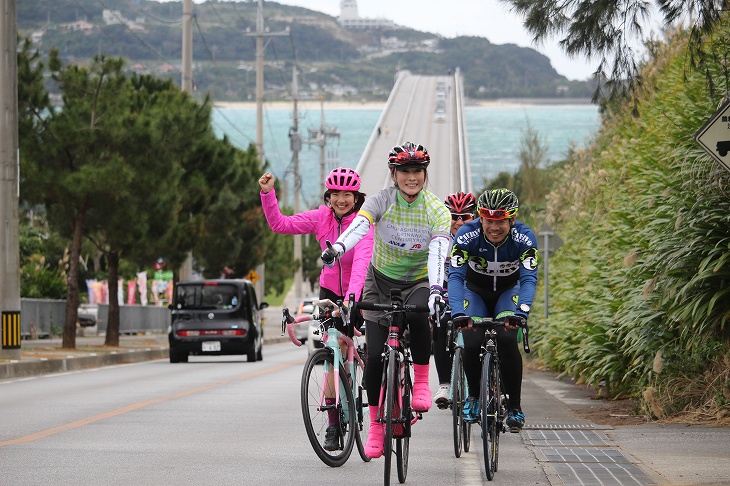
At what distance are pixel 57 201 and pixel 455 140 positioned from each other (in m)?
66.1

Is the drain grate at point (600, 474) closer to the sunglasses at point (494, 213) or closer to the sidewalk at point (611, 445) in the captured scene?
the sidewalk at point (611, 445)

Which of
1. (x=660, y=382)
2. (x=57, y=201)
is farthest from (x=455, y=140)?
(x=660, y=382)

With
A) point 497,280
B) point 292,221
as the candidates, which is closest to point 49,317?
point 292,221

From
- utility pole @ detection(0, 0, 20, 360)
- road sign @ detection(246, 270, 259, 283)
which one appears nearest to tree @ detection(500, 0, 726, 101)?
utility pole @ detection(0, 0, 20, 360)

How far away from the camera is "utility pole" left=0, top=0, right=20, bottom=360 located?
24.5 m

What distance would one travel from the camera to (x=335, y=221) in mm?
10844

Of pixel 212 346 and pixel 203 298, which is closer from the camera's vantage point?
pixel 212 346

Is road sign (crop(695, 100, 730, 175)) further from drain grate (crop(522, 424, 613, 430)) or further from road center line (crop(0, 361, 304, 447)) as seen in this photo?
road center line (crop(0, 361, 304, 447))

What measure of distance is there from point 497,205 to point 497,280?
72cm

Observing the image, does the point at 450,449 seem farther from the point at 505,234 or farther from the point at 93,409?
the point at 93,409

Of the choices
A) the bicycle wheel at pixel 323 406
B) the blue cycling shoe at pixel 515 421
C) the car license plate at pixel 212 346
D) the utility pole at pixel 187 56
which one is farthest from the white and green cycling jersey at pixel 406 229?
the utility pole at pixel 187 56

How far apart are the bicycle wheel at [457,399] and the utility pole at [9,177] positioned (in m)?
15.2

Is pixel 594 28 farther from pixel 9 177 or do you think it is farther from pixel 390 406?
pixel 9 177

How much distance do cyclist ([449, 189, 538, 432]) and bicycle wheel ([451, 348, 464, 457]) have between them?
22 cm
